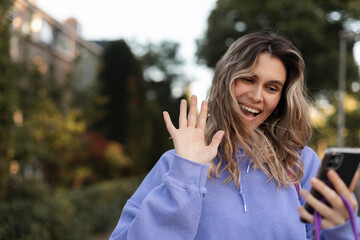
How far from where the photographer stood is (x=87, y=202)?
9.66m

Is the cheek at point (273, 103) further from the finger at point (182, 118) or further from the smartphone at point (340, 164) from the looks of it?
the smartphone at point (340, 164)

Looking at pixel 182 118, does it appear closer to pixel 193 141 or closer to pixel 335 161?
pixel 193 141

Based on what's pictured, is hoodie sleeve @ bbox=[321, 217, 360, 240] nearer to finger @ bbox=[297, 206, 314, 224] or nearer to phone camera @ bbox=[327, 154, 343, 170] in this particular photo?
finger @ bbox=[297, 206, 314, 224]

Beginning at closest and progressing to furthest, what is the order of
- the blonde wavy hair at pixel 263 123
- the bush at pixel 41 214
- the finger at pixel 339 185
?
the finger at pixel 339 185 → the blonde wavy hair at pixel 263 123 → the bush at pixel 41 214

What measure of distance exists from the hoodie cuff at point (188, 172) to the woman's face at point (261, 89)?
465 millimetres

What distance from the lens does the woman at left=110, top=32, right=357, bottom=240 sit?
1.79 m

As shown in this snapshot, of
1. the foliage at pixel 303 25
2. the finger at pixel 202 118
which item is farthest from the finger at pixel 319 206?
the foliage at pixel 303 25

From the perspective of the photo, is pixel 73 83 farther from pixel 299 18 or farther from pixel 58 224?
pixel 299 18

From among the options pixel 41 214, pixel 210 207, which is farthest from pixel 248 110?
pixel 41 214

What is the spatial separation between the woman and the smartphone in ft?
0.14

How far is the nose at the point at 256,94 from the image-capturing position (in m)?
2.15

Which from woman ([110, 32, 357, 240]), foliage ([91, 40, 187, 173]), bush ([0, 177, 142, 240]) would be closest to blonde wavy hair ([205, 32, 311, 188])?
woman ([110, 32, 357, 240])

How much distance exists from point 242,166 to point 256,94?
34cm

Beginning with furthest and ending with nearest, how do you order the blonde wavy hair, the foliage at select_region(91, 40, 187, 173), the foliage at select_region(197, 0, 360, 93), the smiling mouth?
the foliage at select_region(91, 40, 187, 173)
the foliage at select_region(197, 0, 360, 93)
the smiling mouth
the blonde wavy hair
